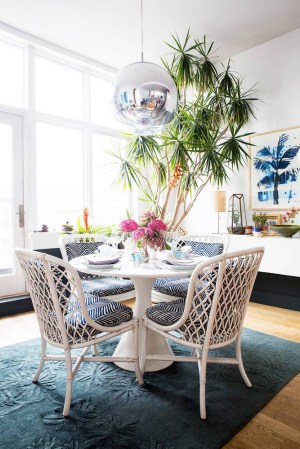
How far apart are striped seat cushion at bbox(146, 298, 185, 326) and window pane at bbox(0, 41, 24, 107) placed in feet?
10.1

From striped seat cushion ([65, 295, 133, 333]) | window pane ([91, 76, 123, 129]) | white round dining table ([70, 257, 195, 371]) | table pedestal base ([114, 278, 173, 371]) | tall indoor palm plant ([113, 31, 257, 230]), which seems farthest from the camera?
window pane ([91, 76, 123, 129])

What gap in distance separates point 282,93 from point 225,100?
679 mm

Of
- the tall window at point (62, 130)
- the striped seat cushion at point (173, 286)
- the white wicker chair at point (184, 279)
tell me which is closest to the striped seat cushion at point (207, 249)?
the white wicker chair at point (184, 279)

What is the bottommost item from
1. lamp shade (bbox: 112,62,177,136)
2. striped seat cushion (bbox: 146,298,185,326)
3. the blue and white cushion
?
striped seat cushion (bbox: 146,298,185,326)

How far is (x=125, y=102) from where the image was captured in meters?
1.96

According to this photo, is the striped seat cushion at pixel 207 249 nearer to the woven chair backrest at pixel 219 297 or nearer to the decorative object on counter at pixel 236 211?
the woven chair backrest at pixel 219 297

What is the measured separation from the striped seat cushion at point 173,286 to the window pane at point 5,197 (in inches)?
78.3

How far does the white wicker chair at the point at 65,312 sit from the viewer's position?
165 centimetres

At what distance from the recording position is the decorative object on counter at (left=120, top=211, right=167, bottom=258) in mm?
2143

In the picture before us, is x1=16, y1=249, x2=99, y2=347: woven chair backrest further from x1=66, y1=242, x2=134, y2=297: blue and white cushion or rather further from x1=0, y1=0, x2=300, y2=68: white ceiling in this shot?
x1=0, y1=0, x2=300, y2=68: white ceiling

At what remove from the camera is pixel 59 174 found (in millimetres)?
4266

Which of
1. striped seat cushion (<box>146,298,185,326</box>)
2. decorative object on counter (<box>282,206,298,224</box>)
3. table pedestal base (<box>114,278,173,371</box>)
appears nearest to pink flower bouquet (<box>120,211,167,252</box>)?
table pedestal base (<box>114,278,173,371</box>)

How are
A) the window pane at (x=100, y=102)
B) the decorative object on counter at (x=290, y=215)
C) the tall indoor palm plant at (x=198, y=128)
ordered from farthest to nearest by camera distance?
1. the window pane at (x=100, y=102)
2. the tall indoor palm plant at (x=198, y=128)
3. the decorative object on counter at (x=290, y=215)

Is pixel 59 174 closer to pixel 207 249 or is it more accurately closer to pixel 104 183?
pixel 104 183
